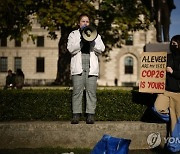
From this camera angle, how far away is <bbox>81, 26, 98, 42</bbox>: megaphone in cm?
660

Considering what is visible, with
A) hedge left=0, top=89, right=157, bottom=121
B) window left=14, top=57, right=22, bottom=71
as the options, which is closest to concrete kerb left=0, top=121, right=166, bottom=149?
hedge left=0, top=89, right=157, bottom=121

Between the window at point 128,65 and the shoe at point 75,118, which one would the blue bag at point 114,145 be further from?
the window at point 128,65

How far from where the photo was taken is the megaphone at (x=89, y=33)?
6602mm

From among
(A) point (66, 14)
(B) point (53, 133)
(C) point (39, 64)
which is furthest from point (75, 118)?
(C) point (39, 64)

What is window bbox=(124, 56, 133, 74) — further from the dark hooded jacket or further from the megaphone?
the megaphone

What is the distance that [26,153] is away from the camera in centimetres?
634

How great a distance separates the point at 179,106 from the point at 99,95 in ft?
6.20

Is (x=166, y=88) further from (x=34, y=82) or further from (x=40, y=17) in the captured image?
(x=34, y=82)

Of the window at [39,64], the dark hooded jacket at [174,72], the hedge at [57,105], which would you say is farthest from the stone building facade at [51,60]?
the dark hooded jacket at [174,72]

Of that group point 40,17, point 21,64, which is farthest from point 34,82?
point 40,17

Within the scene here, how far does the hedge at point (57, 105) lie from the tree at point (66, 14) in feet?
39.6

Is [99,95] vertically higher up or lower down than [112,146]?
higher up

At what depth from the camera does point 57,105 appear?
7484 mm

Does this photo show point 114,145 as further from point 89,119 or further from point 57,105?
point 57,105
